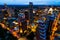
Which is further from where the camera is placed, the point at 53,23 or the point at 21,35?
the point at 53,23

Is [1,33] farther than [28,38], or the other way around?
[1,33]

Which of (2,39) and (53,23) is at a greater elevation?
(53,23)

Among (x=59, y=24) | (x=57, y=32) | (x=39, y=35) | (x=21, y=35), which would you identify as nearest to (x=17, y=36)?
(x=21, y=35)

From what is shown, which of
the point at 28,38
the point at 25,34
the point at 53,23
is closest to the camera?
the point at 28,38

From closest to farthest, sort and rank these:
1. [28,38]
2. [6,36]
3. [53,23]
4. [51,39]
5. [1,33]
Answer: [51,39], [28,38], [53,23], [6,36], [1,33]

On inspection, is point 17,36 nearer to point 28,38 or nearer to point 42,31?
point 28,38

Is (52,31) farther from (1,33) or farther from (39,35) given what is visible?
(1,33)

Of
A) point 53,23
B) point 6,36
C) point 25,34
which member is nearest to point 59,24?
point 53,23

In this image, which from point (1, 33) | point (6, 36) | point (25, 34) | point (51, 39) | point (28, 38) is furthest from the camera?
point (1, 33)

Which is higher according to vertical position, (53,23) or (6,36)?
(53,23)
